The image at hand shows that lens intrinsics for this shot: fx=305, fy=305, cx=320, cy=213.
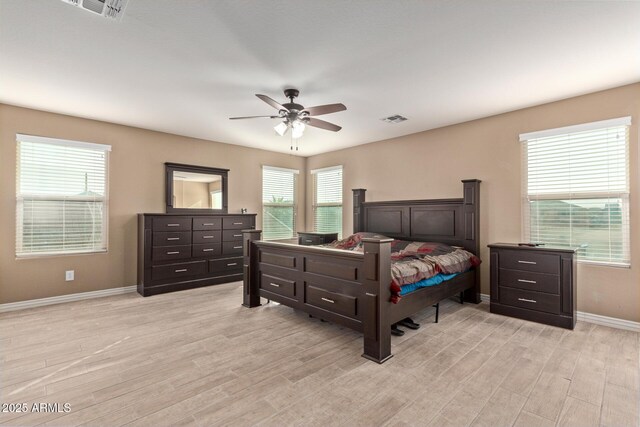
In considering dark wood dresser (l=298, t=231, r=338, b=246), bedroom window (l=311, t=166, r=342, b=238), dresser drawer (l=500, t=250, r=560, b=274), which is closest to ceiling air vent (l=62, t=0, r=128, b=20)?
dresser drawer (l=500, t=250, r=560, b=274)

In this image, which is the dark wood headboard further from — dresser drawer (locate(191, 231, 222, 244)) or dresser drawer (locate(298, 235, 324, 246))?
dresser drawer (locate(191, 231, 222, 244))

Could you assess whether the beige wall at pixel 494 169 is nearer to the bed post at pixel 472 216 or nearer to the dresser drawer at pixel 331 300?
the bed post at pixel 472 216

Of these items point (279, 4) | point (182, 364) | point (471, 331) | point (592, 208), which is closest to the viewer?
point (279, 4)

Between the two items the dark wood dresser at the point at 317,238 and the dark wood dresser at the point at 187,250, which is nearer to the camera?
the dark wood dresser at the point at 187,250

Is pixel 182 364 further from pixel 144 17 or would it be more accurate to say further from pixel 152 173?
pixel 152 173

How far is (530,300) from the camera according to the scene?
135 inches

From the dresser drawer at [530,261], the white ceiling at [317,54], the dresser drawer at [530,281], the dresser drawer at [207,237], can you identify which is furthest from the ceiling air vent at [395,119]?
the dresser drawer at [207,237]

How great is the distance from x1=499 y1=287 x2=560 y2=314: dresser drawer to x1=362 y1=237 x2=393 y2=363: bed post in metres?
1.88

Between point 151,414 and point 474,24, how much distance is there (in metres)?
3.37

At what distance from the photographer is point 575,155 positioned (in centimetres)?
354

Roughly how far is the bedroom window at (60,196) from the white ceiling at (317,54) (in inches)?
22.2

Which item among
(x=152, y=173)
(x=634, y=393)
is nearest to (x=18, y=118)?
(x=152, y=173)

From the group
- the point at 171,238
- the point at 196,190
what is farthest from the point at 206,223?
the point at 196,190

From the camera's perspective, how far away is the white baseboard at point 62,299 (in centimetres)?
382
